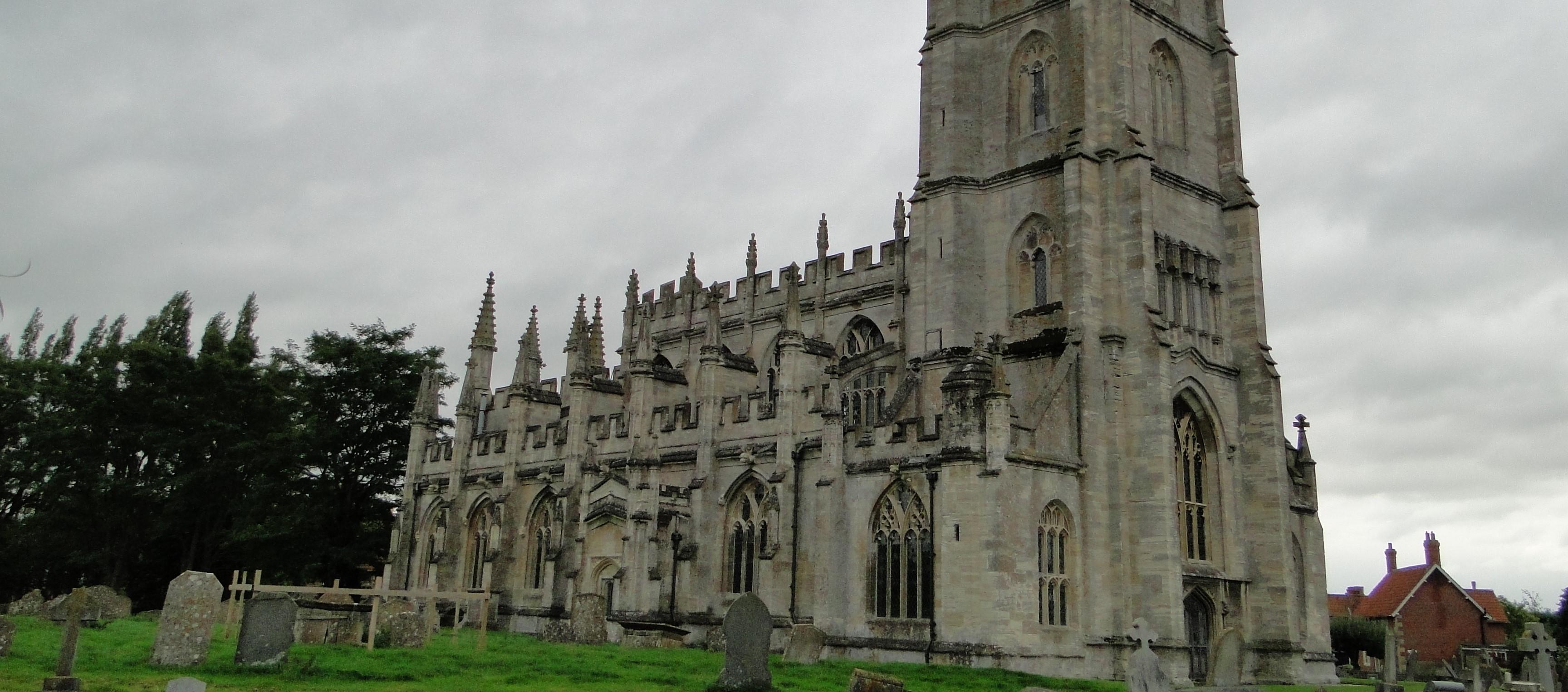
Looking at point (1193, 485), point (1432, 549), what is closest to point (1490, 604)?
point (1432, 549)

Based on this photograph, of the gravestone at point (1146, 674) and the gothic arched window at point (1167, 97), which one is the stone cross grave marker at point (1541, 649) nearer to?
the gravestone at point (1146, 674)

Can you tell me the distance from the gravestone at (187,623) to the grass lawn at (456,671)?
329 mm

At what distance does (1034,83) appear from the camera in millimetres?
32719

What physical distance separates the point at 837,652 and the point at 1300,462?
583 inches

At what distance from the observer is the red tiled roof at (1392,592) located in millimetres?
48375

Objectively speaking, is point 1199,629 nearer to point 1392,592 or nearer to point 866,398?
point 866,398

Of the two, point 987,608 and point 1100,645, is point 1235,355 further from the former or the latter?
point 987,608

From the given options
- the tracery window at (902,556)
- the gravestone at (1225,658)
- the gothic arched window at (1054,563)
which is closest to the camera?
the gravestone at (1225,658)

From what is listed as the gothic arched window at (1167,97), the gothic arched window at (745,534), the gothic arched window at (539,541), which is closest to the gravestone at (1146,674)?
the gothic arched window at (745,534)

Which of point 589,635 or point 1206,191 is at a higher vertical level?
point 1206,191

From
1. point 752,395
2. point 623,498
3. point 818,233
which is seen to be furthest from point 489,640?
point 818,233

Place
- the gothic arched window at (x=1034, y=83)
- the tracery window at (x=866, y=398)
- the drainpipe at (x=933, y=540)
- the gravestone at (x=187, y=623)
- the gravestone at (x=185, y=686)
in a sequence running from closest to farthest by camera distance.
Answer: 1. the gravestone at (x=185, y=686)
2. the gravestone at (x=187, y=623)
3. the drainpipe at (x=933, y=540)
4. the gothic arched window at (x=1034, y=83)
5. the tracery window at (x=866, y=398)

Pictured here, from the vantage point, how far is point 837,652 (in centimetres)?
2783

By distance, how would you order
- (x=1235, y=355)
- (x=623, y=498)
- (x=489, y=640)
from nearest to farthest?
(x=489, y=640) → (x=1235, y=355) → (x=623, y=498)
